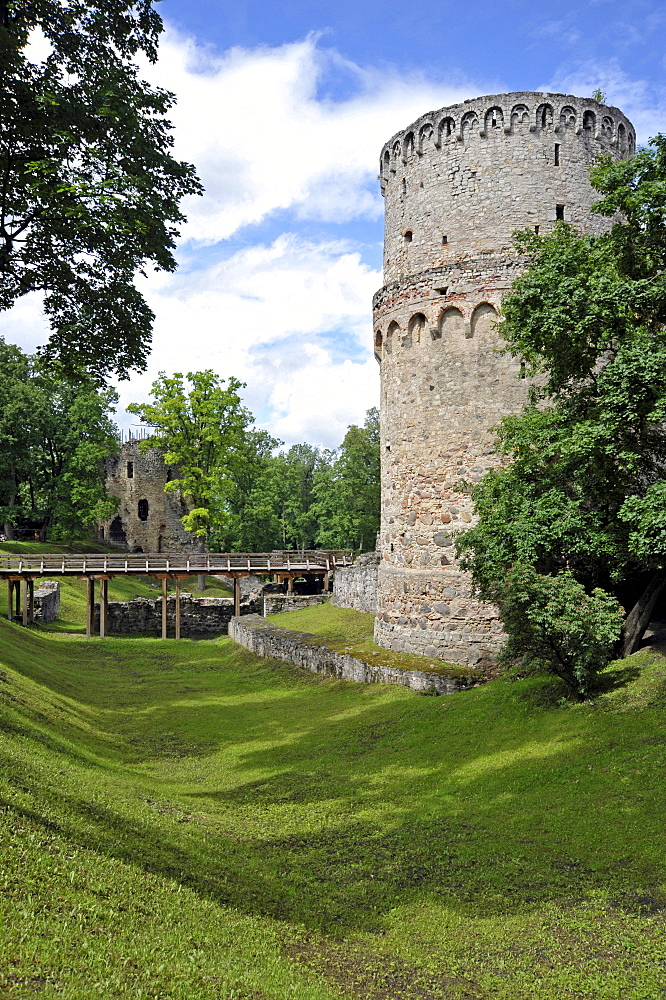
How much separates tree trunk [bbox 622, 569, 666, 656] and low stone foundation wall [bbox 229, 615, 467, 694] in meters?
4.13

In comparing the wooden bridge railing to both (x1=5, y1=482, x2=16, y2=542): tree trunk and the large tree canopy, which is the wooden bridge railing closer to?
(x1=5, y1=482, x2=16, y2=542): tree trunk

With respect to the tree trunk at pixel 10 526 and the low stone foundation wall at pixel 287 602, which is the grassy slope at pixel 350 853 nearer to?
the low stone foundation wall at pixel 287 602

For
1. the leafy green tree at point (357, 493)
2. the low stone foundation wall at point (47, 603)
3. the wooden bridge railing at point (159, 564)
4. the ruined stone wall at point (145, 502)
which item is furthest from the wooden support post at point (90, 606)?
the ruined stone wall at point (145, 502)

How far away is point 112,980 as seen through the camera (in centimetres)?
454

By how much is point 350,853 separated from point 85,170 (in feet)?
34.9

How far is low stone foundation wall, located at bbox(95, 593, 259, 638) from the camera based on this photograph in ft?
101

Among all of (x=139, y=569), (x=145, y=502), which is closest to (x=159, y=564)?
(x=139, y=569)

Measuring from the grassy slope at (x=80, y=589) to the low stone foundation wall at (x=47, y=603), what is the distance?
38 cm

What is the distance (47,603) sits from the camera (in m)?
30.5

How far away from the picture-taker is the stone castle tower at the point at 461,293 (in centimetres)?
1666

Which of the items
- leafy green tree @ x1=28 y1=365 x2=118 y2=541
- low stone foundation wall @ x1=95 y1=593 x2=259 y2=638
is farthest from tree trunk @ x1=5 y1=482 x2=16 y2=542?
low stone foundation wall @ x1=95 y1=593 x2=259 y2=638

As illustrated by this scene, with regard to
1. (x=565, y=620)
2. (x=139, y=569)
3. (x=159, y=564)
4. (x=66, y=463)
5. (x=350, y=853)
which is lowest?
(x=350, y=853)

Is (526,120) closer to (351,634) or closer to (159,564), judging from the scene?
(351,634)

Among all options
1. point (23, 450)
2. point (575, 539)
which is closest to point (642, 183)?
point (575, 539)
